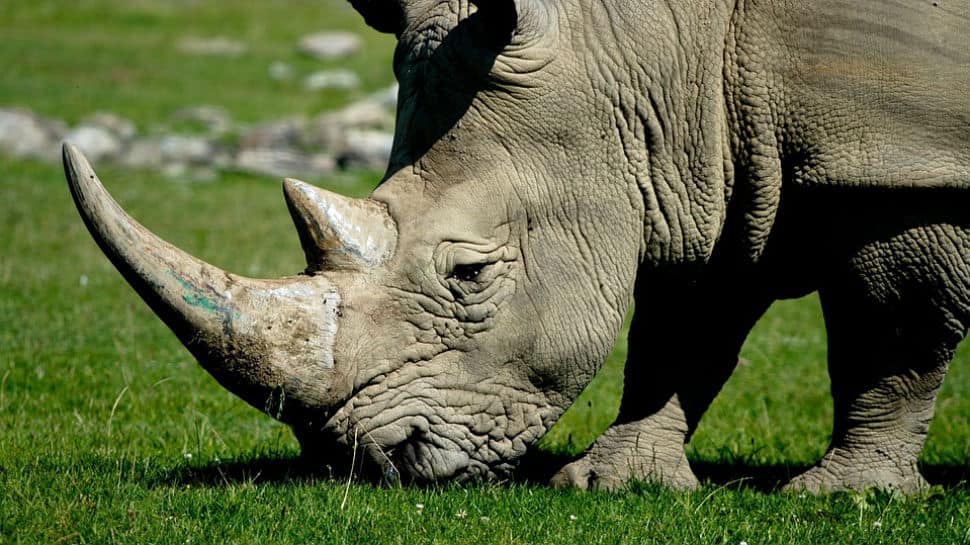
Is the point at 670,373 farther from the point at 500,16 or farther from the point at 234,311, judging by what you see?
the point at 234,311

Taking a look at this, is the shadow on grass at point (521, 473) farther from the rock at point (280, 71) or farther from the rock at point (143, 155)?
the rock at point (280, 71)

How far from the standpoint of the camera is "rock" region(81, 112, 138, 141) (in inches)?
810

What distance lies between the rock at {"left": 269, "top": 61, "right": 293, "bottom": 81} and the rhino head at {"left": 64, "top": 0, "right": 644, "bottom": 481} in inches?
978

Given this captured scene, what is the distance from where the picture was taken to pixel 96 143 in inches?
771

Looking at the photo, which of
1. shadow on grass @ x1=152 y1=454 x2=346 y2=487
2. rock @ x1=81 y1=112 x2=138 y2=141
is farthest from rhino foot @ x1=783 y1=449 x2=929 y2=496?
rock @ x1=81 y1=112 x2=138 y2=141

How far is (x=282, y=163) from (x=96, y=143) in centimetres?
283

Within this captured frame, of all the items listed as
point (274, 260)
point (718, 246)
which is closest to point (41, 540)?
point (718, 246)

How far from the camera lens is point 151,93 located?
26219 millimetres

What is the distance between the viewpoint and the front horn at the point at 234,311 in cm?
455

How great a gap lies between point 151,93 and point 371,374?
883 inches

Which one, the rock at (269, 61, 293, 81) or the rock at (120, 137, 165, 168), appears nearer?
the rock at (120, 137, 165, 168)

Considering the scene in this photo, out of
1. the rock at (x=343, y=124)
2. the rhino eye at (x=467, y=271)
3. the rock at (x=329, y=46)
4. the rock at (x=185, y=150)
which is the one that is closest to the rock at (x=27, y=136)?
the rock at (x=185, y=150)

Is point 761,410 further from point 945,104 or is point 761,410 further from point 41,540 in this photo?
point 41,540

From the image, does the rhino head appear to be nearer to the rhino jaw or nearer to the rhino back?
the rhino jaw
